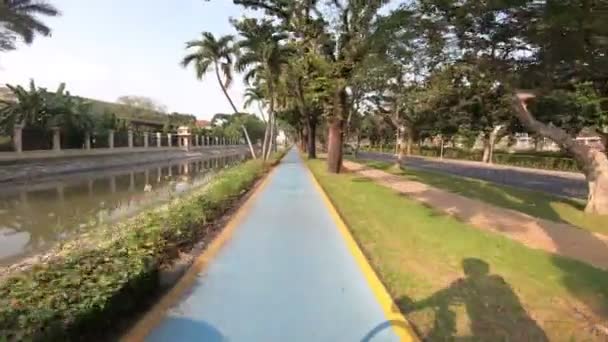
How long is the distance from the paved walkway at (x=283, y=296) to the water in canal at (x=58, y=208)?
4.31 meters

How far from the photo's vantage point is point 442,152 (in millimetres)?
66875

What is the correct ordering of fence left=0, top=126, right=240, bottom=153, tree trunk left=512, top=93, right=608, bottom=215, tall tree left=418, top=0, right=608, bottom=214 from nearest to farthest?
1. tall tree left=418, top=0, right=608, bottom=214
2. tree trunk left=512, top=93, right=608, bottom=215
3. fence left=0, top=126, right=240, bottom=153

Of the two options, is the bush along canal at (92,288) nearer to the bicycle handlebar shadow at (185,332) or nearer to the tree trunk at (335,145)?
the bicycle handlebar shadow at (185,332)

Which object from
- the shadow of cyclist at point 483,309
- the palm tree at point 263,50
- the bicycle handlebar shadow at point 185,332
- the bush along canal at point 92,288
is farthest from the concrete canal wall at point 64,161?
the shadow of cyclist at point 483,309

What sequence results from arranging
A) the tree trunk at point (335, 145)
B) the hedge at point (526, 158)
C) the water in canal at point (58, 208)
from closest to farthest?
the water in canal at point (58, 208)
the tree trunk at point (335, 145)
the hedge at point (526, 158)

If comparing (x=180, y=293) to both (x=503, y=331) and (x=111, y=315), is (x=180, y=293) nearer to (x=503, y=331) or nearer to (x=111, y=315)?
(x=111, y=315)

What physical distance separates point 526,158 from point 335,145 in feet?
92.5

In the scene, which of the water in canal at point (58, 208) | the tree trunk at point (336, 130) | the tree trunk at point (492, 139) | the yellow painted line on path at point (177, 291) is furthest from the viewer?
the tree trunk at point (492, 139)

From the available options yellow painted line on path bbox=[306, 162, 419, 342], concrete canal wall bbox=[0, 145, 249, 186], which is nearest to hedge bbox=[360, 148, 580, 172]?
yellow painted line on path bbox=[306, 162, 419, 342]

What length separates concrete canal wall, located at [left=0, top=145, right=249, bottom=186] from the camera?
27.0 meters

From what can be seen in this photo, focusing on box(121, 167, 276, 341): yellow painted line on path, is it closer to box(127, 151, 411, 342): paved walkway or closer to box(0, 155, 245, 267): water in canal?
box(127, 151, 411, 342): paved walkway

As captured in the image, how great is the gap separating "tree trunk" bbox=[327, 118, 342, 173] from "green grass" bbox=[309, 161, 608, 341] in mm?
15529

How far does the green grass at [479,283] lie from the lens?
17.1 feet

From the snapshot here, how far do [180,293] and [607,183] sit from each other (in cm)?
1176
